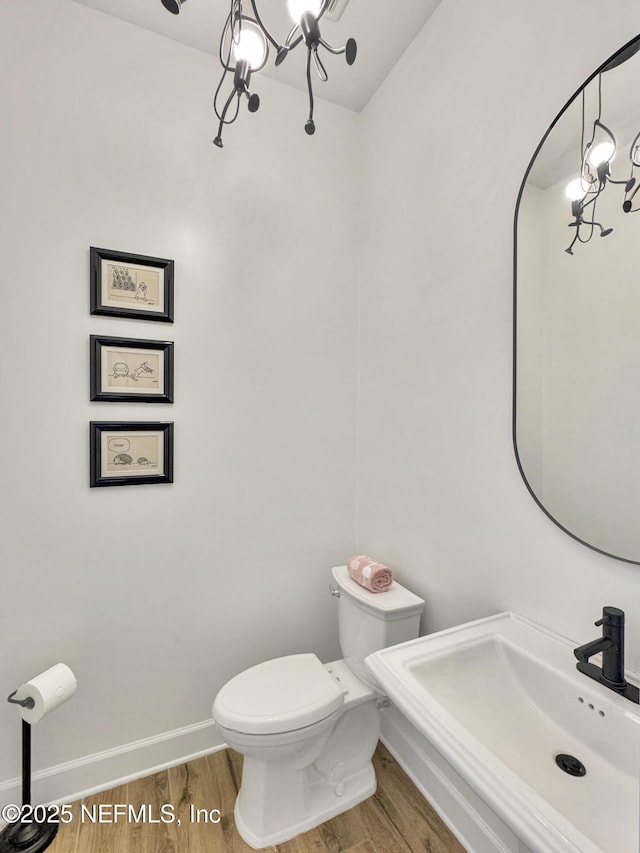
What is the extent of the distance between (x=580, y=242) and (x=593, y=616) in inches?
36.5

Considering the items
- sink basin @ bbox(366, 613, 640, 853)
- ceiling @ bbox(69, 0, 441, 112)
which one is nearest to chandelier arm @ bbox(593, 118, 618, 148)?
ceiling @ bbox(69, 0, 441, 112)

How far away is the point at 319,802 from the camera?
1431mm

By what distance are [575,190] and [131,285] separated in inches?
57.6

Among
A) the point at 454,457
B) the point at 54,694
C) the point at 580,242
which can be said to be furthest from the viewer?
the point at 454,457

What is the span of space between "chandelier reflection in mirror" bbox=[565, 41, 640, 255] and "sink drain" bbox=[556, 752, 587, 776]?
1166 millimetres

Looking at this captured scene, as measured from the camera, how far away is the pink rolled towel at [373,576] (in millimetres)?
1533

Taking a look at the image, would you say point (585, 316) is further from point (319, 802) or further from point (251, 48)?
point (319, 802)

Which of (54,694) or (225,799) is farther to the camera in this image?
(225,799)

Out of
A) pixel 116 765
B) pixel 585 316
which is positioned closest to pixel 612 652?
pixel 585 316

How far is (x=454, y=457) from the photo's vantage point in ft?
4.64

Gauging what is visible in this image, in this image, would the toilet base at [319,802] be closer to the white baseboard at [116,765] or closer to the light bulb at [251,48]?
the white baseboard at [116,765]

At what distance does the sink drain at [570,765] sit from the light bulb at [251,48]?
1.78 m

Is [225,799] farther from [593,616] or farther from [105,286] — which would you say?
[105,286]

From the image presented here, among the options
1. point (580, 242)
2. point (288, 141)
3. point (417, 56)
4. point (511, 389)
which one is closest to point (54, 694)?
point (511, 389)
